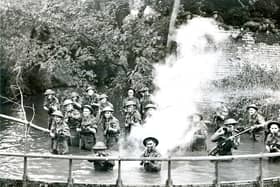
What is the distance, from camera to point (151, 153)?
10211 mm

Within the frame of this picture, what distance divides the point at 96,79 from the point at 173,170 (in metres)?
12.8

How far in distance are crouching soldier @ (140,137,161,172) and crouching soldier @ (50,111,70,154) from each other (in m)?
2.00

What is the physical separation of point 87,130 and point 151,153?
95.8 inches

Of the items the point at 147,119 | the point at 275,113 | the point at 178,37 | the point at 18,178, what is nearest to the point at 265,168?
the point at 147,119

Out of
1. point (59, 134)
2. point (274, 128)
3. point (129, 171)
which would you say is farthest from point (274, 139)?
point (59, 134)

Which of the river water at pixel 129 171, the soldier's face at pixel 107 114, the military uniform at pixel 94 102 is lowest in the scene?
the river water at pixel 129 171

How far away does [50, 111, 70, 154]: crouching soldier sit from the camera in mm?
11391

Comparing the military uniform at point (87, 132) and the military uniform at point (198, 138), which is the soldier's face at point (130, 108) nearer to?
the military uniform at point (87, 132)

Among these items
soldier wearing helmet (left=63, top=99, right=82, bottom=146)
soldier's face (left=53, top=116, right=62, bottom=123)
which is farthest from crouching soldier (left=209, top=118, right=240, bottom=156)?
soldier wearing helmet (left=63, top=99, right=82, bottom=146)

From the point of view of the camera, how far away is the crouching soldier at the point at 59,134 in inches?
448

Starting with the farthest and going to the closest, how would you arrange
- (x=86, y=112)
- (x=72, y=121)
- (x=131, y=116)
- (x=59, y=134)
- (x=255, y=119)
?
(x=255, y=119), (x=131, y=116), (x=72, y=121), (x=86, y=112), (x=59, y=134)

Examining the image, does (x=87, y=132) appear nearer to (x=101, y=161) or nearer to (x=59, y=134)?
(x=59, y=134)

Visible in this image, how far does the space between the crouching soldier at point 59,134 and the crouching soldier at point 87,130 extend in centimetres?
71

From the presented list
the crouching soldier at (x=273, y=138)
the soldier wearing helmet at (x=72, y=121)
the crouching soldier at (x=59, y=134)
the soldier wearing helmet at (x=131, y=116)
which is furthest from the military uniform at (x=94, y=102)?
the crouching soldier at (x=273, y=138)
